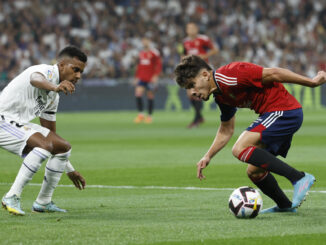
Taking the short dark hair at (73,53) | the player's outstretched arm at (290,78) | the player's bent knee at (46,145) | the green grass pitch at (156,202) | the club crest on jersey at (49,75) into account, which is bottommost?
the green grass pitch at (156,202)

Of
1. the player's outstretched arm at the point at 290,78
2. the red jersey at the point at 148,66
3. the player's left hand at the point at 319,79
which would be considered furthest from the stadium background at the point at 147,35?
the player's left hand at the point at 319,79

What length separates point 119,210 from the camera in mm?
7039

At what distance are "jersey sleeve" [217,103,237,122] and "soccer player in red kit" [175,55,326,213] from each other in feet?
0.47

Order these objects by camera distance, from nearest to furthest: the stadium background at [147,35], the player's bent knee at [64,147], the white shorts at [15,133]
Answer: the white shorts at [15,133] → the player's bent knee at [64,147] → the stadium background at [147,35]

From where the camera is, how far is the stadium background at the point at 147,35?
1156 inches

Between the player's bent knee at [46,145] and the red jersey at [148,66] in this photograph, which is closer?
the player's bent knee at [46,145]

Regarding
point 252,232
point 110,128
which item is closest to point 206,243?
point 252,232

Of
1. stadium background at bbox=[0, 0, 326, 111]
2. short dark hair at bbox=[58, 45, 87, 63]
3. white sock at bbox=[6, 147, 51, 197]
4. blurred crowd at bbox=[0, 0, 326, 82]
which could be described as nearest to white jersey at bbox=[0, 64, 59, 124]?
short dark hair at bbox=[58, 45, 87, 63]

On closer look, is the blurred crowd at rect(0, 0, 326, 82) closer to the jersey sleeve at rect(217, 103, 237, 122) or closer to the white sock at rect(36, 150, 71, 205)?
the white sock at rect(36, 150, 71, 205)

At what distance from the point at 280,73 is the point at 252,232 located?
4.64ft

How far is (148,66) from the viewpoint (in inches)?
980

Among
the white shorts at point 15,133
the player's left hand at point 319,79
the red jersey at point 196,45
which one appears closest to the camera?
the player's left hand at point 319,79

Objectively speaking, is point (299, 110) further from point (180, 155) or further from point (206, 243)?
point (180, 155)

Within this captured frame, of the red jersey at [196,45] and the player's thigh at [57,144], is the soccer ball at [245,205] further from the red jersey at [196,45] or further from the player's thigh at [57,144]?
the red jersey at [196,45]
